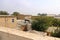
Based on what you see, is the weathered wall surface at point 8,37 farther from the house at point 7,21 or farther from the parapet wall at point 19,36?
the house at point 7,21

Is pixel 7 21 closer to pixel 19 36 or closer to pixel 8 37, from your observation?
pixel 8 37

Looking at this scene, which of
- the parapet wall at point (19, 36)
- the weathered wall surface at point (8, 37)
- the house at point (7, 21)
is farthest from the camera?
the house at point (7, 21)

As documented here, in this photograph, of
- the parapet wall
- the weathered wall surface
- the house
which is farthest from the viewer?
the house

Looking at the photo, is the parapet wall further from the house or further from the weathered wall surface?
the house

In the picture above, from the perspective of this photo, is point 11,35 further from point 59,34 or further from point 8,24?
point 8,24

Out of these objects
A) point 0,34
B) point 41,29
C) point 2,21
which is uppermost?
point 0,34

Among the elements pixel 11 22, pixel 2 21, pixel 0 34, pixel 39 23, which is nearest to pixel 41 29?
pixel 39 23

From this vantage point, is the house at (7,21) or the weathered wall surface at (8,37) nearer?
the weathered wall surface at (8,37)

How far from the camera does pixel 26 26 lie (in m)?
20.4

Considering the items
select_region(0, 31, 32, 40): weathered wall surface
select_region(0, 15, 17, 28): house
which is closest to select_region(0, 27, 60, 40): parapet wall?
select_region(0, 31, 32, 40): weathered wall surface

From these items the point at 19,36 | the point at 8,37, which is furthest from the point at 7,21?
the point at 19,36

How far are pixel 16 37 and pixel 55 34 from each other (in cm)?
1210

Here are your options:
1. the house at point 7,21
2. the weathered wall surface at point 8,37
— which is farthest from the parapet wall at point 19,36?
the house at point 7,21

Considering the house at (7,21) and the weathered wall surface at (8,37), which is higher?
the weathered wall surface at (8,37)
